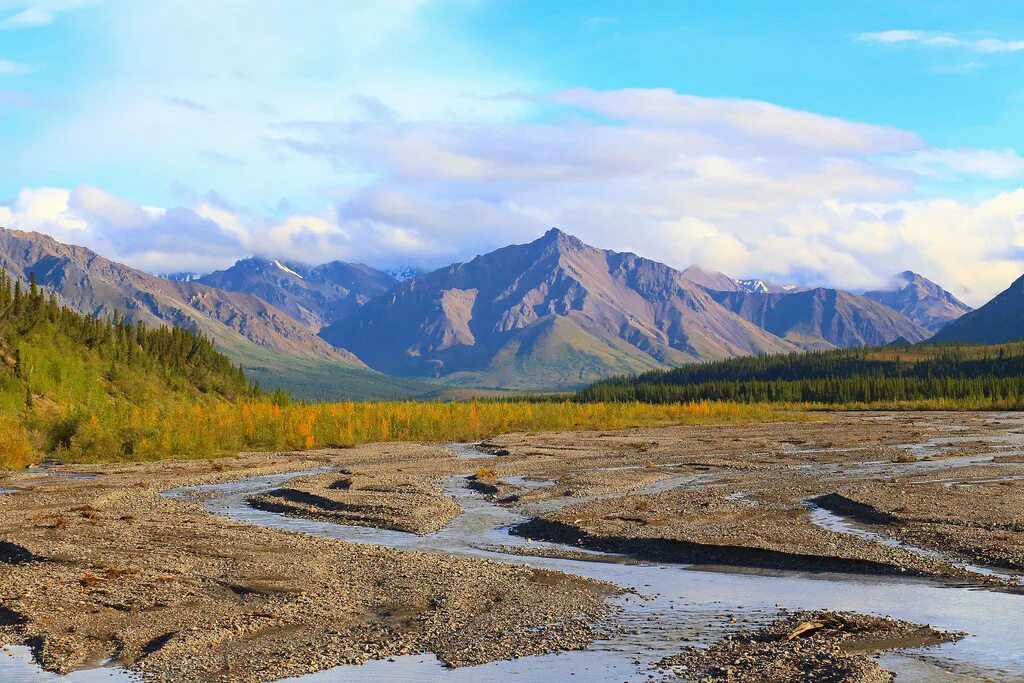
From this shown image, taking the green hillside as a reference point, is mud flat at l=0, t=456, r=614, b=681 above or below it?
below

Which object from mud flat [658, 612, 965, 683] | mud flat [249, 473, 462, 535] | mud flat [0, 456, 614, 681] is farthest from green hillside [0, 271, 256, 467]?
mud flat [658, 612, 965, 683]

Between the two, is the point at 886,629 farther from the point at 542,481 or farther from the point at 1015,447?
the point at 1015,447

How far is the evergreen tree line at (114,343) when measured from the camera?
79.4 meters

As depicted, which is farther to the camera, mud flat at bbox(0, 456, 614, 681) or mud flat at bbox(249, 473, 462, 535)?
mud flat at bbox(249, 473, 462, 535)

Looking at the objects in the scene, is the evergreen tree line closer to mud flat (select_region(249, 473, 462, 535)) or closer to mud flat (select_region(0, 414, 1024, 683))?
mud flat (select_region(249, 473, 462, 535))

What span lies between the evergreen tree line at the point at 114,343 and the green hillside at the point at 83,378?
12cm

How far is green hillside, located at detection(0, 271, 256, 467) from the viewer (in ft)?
202

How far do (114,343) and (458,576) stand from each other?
3172 inches

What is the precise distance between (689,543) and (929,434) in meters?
66.4

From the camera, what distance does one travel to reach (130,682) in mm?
16547

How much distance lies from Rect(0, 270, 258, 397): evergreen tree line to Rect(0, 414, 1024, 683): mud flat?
113ft

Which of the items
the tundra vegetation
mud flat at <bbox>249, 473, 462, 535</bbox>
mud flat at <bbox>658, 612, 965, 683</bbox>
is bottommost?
mud flat at <bbox>249, 473, 462, 535</bbox>

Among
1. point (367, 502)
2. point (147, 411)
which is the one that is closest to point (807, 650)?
point (367, 502)

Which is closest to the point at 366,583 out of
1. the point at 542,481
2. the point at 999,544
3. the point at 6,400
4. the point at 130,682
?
the point at 130,682
